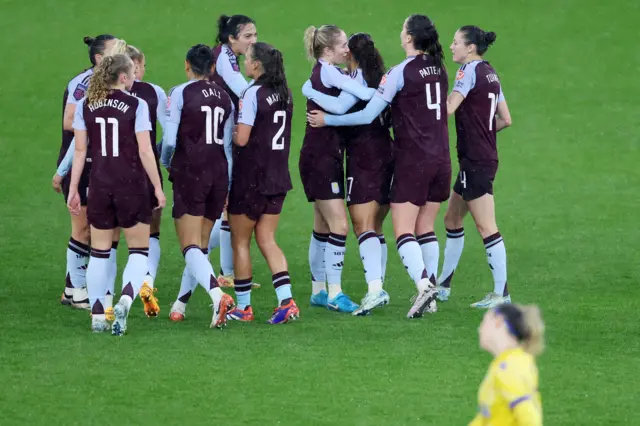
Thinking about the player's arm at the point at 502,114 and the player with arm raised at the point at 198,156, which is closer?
the player with arm raised at the point at 198,156

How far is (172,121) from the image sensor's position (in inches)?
342

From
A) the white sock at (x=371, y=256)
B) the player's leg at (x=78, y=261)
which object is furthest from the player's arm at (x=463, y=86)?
the player's leg at (x=78, y=261)

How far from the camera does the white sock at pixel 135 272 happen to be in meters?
8.55

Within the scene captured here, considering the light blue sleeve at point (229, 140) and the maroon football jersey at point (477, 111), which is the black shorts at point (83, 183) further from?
the maroon football jersey at point (477, 111)

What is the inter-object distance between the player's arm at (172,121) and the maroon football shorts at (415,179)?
166 cm

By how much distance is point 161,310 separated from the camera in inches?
378

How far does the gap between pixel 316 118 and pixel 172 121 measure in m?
1.15

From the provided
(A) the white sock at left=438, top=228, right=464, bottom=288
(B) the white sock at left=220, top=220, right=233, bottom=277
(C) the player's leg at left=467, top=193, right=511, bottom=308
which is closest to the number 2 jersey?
(B) the white sock at left=220, top=220, right=233, bottom=277

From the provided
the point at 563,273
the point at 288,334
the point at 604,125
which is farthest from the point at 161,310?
the point at 604,125

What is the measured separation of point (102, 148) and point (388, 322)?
2.40 metres

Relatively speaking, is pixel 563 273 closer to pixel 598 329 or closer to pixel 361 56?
pixel 598 329

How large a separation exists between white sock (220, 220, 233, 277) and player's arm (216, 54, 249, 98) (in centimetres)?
120

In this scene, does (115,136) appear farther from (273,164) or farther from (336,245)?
(336,245)

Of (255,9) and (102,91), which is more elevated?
(255,9)
